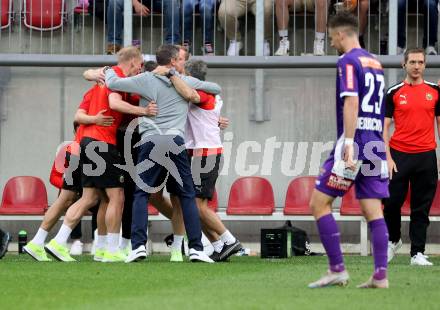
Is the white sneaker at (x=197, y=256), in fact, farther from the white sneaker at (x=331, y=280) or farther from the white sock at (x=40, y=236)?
the white sneaker at (x=331, y=280)

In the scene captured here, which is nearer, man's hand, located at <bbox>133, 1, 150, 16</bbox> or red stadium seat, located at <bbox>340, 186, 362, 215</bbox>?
red stadium seat, located at <bbox>340, 186, 362, 215</bbox>

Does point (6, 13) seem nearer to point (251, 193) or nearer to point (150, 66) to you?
point (251, 193)

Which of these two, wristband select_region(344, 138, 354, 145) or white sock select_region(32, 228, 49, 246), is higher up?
wristband select_region(344, 138, 354, 145)

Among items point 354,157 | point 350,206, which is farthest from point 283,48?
point 354,157

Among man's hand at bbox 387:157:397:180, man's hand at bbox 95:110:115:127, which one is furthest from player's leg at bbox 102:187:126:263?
man's hand at bbox 387:157:397:180

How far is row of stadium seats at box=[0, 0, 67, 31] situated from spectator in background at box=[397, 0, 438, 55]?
458 cm

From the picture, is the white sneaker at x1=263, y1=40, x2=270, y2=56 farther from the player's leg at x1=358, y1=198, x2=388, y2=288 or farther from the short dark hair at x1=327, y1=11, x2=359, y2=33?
the player's leg at x1=358, y1=198, x2=388, y2=288

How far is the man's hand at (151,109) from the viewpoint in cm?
1112

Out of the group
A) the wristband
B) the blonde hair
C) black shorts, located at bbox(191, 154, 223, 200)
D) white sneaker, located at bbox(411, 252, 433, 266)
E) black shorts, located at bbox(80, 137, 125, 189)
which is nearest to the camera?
the wristband

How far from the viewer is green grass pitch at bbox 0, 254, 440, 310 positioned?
725cm

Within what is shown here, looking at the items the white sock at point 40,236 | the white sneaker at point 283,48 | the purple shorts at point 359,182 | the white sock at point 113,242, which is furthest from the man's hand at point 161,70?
the white sneaker at point 283,48

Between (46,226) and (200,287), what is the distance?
3.82m

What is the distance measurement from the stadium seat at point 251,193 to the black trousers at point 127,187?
10.4 ft

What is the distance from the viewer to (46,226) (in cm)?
1193
